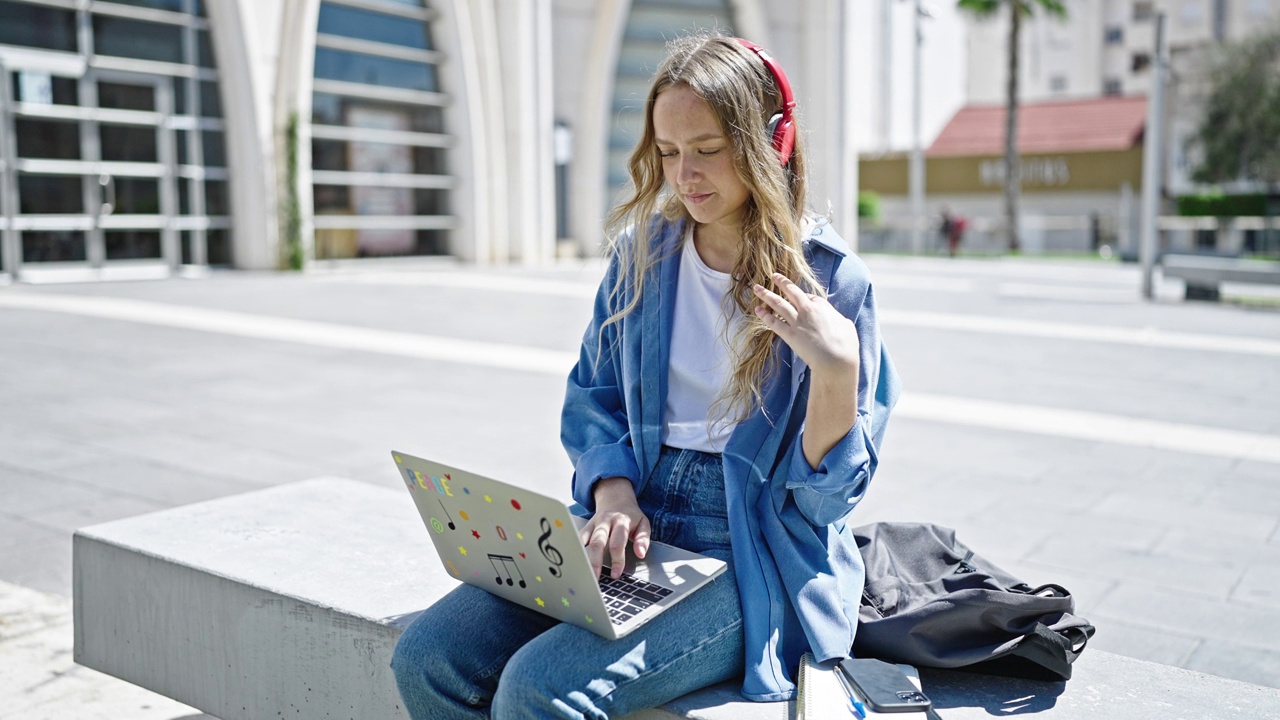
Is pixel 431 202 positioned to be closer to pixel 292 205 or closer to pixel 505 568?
pixel 292 205

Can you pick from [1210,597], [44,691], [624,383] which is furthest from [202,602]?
[1210,597]

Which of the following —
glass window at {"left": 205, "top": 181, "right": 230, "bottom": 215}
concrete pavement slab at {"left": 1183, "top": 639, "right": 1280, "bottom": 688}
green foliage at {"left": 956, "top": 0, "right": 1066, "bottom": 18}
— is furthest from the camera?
green foliage at {"left": 956, "top": 0, "right": 1066, "bottom": 18}

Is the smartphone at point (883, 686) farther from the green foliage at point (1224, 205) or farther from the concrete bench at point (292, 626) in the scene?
the green foliage at point (1224, 205)

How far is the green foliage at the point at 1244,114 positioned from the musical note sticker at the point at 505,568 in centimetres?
4659

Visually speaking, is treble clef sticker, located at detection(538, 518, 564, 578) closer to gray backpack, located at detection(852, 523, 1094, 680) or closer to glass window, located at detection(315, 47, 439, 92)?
gray backpack, located at detection(852, 523, 1094, 680)

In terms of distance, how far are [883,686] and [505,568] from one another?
0.74m

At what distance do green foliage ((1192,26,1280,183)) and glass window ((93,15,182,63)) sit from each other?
37.8 meters

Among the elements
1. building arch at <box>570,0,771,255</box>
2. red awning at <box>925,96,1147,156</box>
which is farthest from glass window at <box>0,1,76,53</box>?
red awning at <box>925,96,1147,156</box>

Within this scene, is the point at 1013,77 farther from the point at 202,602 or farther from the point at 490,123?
the point at 202,602

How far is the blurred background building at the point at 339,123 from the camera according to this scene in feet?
60.0

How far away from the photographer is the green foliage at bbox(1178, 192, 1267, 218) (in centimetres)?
3972

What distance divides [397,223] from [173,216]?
4.87 meters


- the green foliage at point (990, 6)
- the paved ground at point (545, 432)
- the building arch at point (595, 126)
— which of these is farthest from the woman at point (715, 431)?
the green foliage at point (990, 6)

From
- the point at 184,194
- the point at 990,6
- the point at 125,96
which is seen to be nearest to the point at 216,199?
the point at 184,194
